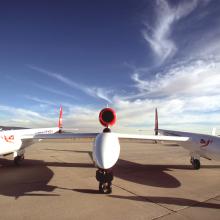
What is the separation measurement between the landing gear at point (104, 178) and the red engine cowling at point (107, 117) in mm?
1597

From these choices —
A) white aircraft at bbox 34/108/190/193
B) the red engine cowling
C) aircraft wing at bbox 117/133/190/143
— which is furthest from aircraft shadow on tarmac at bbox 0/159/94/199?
aircraft wing at bbox 117/133/190/143

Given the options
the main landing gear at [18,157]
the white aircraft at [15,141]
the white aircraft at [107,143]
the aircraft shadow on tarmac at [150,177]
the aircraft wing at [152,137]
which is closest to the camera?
the white aircraft at [107,143]

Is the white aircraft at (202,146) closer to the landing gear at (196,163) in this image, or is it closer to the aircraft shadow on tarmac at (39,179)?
the landing gear at (196,163)

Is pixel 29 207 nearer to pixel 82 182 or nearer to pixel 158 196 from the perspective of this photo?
pixel 82 182

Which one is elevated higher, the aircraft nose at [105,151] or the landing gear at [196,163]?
the aircraft nose at [105,151]

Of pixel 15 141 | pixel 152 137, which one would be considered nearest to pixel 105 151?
pixel 152 137

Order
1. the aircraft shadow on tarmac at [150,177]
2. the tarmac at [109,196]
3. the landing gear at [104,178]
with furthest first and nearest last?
1. the aircraft shadow on tarmac at [150,177]
2. the landing gear at [104,178]
3. the tarmac at [109,196]

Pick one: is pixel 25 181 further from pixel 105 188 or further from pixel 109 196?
pixel 109 196

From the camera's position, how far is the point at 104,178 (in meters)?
6.80

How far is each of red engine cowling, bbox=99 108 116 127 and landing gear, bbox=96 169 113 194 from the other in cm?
160

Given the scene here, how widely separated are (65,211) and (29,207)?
0.98 meters

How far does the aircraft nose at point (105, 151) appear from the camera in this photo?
6.14m

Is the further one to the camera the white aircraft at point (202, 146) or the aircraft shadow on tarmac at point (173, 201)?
the white aircraft at point (202, 146)

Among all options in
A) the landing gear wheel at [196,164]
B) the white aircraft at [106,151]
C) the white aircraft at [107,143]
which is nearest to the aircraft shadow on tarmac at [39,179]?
the white aircraft at [106,151]
